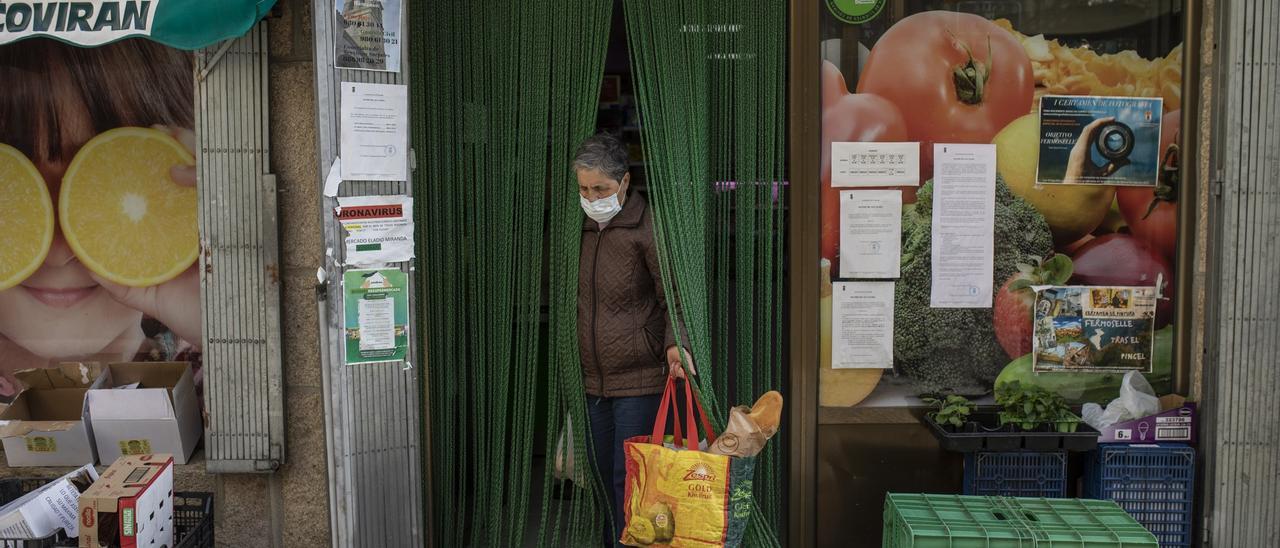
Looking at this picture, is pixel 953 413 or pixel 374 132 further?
pixel 953 413

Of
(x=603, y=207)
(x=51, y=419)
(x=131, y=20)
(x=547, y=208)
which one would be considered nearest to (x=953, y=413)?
(x=603, y=207)

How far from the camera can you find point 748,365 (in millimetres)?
3924

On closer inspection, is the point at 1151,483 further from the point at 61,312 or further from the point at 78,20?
the point at 61,312

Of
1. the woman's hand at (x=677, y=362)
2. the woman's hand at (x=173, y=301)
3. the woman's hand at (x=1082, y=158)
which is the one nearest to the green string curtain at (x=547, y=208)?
the woman's hand at (x=677, y=362)

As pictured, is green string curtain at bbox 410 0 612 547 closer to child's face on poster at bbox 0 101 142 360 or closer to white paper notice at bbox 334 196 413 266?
white paper notice at bbox 334 196 413 266

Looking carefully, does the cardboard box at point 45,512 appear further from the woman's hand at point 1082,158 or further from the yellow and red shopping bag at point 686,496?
the woman's hand at point 1082,158

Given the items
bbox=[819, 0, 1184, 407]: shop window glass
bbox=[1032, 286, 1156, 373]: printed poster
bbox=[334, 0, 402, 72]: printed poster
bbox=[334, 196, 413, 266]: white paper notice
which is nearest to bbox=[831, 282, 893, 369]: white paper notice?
bbox=[819, 0, 1184, 407]: shop window glass

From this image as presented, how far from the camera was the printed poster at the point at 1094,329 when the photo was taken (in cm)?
399

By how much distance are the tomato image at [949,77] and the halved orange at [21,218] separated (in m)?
3.50

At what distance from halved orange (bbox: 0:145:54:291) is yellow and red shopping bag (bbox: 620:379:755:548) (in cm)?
277

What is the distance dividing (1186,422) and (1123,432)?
264mm

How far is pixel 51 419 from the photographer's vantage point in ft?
13.7

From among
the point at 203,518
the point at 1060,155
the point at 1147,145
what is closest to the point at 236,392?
the point at 203,518

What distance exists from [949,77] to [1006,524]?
1759 millimetres
